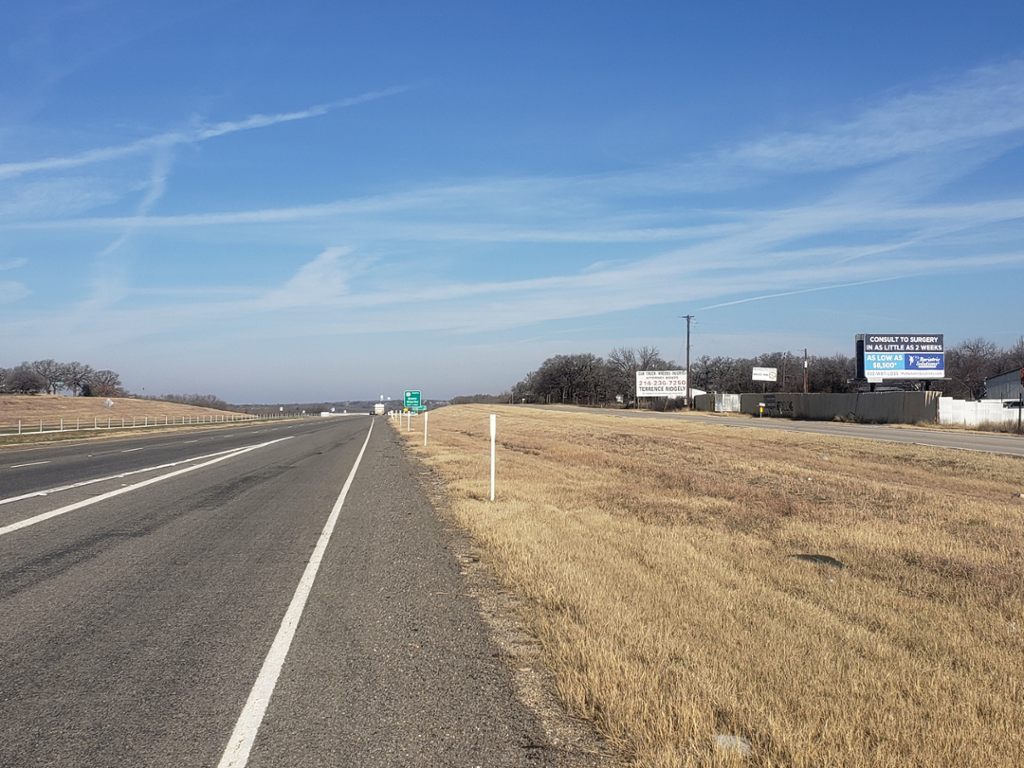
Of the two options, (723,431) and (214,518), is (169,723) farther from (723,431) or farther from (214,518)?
(723,431)

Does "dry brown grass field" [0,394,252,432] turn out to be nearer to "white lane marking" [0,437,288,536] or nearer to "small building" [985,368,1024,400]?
"white lane marking" [0,437,288,536]

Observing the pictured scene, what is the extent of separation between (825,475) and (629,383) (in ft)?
397

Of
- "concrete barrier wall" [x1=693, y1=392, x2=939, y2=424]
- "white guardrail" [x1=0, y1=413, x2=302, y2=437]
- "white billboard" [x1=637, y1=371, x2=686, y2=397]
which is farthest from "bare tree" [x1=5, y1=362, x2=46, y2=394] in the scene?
"concrete barrier wall" [x1=693, y1=392, x2=939, y2=424]

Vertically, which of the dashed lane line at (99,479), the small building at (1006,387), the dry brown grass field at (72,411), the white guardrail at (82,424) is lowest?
the white guardrail at (82,424)

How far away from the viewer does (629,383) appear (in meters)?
139

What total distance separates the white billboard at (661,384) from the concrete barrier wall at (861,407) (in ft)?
77.1

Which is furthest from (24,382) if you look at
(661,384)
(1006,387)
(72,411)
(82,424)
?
(1006,387)

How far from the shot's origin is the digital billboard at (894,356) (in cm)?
6138

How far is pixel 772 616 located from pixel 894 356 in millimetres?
63621

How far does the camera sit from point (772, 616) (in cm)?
627

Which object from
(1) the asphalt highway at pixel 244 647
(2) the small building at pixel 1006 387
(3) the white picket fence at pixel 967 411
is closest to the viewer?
(1) the asphalt highway at pixel 244 647

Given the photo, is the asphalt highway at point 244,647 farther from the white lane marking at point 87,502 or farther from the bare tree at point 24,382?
the bare tree at point 24,382

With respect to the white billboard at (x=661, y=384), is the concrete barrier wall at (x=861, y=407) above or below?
below

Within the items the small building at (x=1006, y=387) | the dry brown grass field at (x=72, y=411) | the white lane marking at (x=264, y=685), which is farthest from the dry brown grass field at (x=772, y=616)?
the dry brown grass field at (x=72, y=411)
